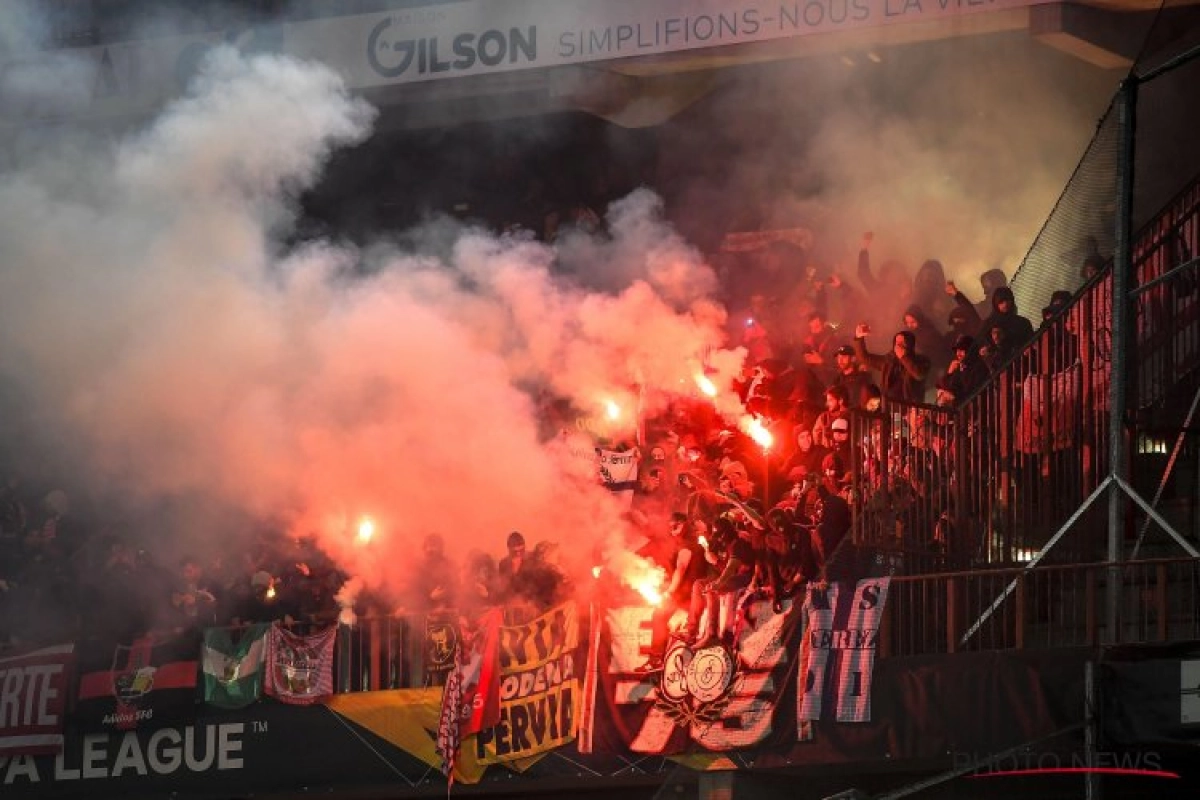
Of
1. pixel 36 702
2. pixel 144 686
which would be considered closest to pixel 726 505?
pixel 144 686

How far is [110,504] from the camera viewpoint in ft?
56.4

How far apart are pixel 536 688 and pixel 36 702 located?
3.96m

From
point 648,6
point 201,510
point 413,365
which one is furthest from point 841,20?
point 201,510

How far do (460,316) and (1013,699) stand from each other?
6.81 metres

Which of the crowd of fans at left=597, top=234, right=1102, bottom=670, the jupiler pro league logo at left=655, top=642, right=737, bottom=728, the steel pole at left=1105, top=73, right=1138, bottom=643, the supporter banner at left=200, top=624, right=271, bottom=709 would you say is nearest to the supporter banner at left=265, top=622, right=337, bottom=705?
the supporter banner at left=200, top=624, right=271, bottom=709

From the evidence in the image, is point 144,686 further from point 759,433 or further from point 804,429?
point 804,429

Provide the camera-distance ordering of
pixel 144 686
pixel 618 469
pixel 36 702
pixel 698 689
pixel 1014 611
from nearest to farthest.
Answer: pixel 1014 611 < pixel 698 689 < pixel 144 686 < pixel 36 702 < pixel 618 469

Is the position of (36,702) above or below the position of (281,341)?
below

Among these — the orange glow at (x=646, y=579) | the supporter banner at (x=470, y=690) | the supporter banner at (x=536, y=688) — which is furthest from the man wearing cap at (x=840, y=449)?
the supporter banner at (x=470, y=690)

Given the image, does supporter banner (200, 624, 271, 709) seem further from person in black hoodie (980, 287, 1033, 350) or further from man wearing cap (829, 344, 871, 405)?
person in black hoodie (980, 287, 1033, 350)

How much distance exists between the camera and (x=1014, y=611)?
1230cm

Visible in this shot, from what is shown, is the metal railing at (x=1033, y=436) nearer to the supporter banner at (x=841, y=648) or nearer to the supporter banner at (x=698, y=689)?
the supporter banner at (x=841, y=648)

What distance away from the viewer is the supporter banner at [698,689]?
1225cm

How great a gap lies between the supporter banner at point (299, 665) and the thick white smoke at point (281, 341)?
1.43 m
